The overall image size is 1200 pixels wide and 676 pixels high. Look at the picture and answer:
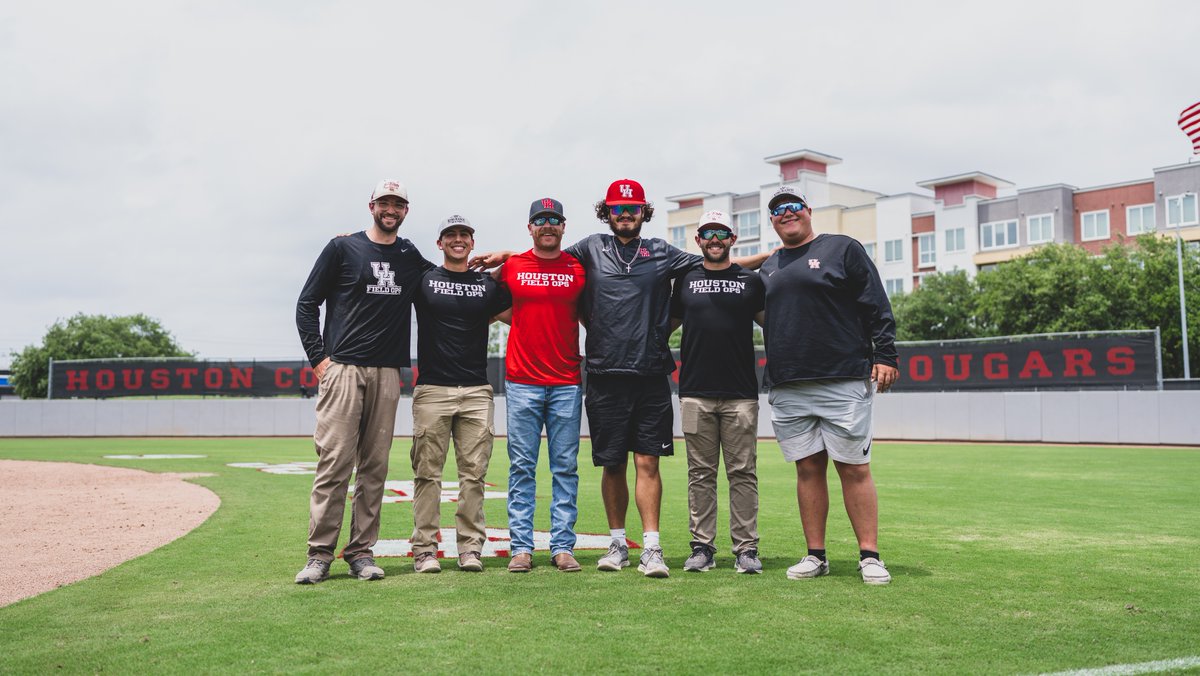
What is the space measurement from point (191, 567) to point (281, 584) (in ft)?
3.39

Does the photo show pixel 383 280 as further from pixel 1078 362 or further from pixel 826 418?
pixel 1078 362

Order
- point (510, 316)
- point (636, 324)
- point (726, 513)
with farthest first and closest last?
point (726, 513) → point (510, 316) → point (636, 324)

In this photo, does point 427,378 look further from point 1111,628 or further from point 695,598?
point 1111,628

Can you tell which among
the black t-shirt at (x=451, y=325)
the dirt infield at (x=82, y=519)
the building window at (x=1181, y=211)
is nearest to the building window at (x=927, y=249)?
the building window at (x=1181, y=211)

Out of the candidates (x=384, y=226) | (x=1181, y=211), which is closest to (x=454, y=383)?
(x=384, y=226)

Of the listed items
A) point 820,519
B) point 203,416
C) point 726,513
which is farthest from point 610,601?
point 203,416

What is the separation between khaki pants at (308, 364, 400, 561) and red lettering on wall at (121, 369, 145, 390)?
30629 millimetres

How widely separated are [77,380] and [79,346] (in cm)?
3758

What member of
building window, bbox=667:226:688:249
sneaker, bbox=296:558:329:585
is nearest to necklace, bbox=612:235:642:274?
sneaker, bbox=296:558:329:585

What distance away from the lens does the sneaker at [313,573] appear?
17.3 ft

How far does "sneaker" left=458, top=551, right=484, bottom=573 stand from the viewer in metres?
5.59

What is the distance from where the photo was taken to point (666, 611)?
4438 millimetres

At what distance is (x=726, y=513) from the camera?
873 cm

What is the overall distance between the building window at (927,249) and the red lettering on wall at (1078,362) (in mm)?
40290
